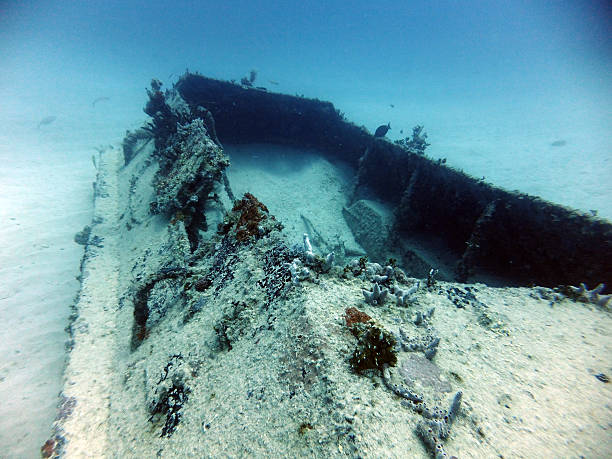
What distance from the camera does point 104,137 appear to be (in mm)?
20922

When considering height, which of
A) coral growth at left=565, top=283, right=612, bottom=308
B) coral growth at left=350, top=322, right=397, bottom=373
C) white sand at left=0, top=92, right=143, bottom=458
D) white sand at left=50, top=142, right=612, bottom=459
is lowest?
white sand at left=0, top=92, right=143, bottom=458

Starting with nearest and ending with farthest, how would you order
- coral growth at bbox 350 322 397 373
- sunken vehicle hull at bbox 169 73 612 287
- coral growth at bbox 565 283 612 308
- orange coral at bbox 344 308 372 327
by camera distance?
coral growth at bbox 350 322 397 373 < orange coral at bbox 344 308 372 327 < coral growth at bbox 565 283 612 308 < sunken vehicle hull at bbox 169 73 612 287

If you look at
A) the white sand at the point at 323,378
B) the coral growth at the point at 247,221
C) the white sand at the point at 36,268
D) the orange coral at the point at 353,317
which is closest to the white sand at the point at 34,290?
the white sand at the point at 36,268

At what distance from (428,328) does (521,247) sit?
4.09 m

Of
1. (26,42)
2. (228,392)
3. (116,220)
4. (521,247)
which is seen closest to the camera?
(228,392)

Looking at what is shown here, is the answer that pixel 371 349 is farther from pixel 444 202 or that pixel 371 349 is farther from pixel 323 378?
pixel 444 202

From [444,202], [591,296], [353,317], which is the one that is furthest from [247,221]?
[444,202]

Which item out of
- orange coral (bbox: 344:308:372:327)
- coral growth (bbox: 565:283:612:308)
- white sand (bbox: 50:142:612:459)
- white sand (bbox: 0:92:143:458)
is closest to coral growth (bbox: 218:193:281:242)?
white sand (bbox: 50:142:612:459)

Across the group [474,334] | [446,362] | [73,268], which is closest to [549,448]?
[446,362]

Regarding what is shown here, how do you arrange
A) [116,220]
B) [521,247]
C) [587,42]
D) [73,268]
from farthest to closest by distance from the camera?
[587,42]
[73,268]
[116,220]
[521,247]

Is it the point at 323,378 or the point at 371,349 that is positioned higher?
→ the point at 371,349

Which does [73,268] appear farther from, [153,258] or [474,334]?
[474,334]

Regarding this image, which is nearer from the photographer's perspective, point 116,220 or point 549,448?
point 549,448

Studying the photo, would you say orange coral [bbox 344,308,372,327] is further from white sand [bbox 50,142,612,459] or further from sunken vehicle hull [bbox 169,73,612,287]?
sunken vehicle hull [bbox 169,73,612,287]
